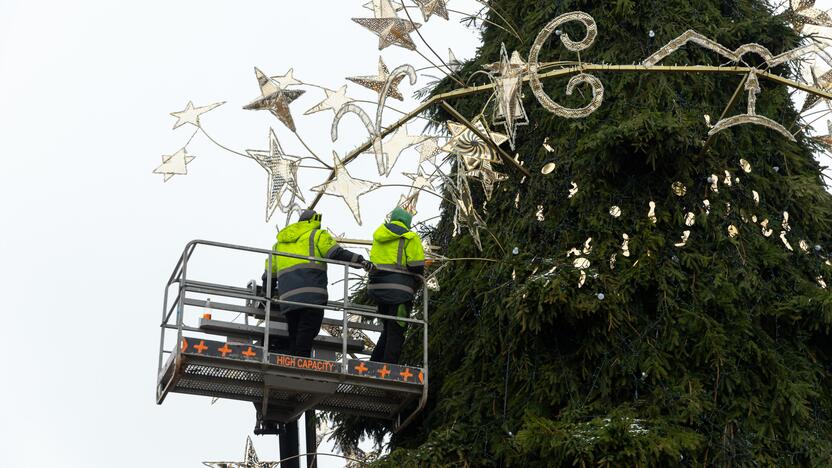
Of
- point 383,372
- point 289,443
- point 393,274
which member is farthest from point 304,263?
point 289,443

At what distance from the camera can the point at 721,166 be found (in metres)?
19.1

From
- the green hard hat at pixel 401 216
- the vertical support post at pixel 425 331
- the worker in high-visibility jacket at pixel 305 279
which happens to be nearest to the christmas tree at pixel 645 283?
the vertical support post at pixel 425 331

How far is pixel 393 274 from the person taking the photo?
18.8 meters

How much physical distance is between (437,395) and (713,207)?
A: 367cm

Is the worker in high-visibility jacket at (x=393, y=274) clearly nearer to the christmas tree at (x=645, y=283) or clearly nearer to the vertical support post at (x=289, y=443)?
the christmas tree at (x=645, y=283)

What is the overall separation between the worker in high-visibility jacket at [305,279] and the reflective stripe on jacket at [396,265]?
385 millimetres

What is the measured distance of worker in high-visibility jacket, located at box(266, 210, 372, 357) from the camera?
18219 millimetres

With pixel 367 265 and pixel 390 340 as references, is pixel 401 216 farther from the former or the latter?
pixel 390 340

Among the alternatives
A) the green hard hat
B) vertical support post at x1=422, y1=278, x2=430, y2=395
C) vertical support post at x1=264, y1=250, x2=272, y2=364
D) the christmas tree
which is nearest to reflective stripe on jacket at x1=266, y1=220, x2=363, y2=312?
vertical support post at x1=264, y1=250, x2=272, y2=364

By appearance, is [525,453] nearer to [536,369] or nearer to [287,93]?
[536,369]

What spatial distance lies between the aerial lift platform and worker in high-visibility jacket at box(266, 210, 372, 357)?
0.40 feet

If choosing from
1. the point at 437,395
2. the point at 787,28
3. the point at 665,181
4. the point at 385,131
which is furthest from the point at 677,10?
the point at 437,395

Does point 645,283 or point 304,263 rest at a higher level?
point 304,263

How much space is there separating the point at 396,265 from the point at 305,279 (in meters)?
1.03
